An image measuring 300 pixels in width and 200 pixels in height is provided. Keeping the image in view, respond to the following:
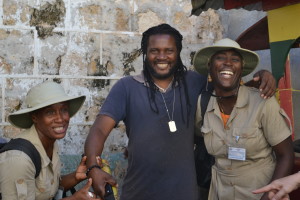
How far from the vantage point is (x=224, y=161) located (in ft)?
9.23

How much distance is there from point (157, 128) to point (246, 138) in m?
0.62

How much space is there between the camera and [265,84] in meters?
2.80

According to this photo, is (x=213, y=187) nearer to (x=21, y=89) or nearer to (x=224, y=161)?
(x=224, y=161)

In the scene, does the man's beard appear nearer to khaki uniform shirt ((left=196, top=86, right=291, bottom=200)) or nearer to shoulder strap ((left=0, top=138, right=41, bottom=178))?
khaki uniform shirt ((left=196, top=86, right=291, bottom=200))

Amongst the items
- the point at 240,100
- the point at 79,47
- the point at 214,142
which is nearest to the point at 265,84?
the point at 240,100

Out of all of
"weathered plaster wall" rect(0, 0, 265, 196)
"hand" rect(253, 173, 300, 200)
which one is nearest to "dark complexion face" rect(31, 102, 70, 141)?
"hand" rect(253, 173, 300, 200)

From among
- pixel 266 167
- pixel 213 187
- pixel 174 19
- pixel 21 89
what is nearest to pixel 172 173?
pixel 213 187

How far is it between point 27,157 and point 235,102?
1430 millimetres

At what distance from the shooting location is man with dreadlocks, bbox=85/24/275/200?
291 cm

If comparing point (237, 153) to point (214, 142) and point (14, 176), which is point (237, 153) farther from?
point (14, 176)

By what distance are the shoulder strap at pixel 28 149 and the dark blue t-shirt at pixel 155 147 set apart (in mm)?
545

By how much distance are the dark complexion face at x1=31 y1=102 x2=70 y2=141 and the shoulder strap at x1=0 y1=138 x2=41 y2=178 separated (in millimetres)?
180

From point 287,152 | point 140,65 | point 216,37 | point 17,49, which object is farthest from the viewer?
point 216,37

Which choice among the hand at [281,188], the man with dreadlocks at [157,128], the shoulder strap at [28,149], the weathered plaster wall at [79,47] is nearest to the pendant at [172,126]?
the man with dreadlocks at [157,128]
